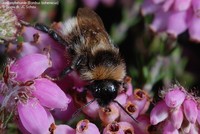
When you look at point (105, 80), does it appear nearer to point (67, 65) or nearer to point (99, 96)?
point (99, 96)

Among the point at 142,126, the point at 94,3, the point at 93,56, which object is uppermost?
the point at 93,56

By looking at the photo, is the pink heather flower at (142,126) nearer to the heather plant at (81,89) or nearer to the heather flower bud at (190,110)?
the heather plant at (81,89)

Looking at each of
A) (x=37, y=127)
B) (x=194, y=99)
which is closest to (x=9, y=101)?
(x=37, y=127)

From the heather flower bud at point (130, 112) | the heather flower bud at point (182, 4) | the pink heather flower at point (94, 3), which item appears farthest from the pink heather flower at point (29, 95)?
the pink heather flower at point (94, 3)

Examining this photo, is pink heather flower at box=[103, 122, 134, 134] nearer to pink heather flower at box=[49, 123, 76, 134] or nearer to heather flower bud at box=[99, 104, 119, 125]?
heather flower bud at box=[99, 104, 119, 125]

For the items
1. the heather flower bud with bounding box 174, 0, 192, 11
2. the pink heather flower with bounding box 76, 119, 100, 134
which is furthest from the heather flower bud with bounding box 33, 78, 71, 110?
the heather flower bud with bounding box 174, 0, 192, 11

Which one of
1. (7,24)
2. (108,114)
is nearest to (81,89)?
(108,114)

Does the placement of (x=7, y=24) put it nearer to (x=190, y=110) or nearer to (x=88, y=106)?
(x=88, y=106)
